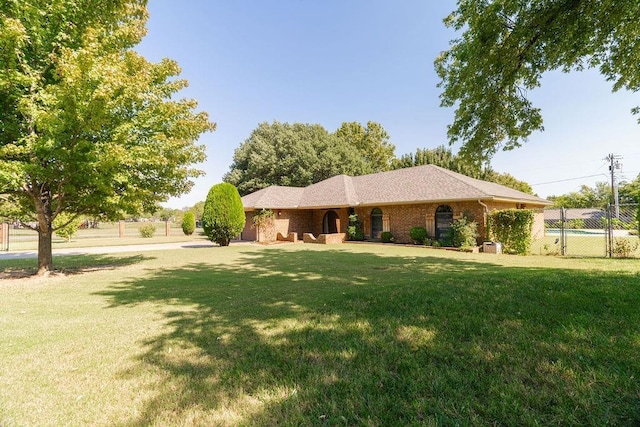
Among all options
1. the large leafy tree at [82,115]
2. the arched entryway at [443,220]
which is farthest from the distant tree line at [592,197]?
the large leafy tree at [82,115]

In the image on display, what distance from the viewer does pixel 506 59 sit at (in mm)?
7605

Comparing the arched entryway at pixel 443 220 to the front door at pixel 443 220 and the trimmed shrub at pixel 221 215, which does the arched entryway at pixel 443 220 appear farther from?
the trimmed shrub at pixel 221 215

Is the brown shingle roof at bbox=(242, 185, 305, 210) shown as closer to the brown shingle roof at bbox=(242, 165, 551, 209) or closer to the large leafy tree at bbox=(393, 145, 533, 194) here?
the brown shingle roof at bbox=(242, 165, 551, 209)

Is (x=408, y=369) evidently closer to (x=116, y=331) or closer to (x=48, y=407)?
(x=48, y=407)

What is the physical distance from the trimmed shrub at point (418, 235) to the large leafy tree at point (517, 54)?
8.37 m

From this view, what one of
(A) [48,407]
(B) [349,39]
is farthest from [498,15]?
(A) [48,407]

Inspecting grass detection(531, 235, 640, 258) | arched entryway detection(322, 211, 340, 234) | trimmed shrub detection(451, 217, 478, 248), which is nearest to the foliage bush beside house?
grass detection(531, 235, 640, 258)

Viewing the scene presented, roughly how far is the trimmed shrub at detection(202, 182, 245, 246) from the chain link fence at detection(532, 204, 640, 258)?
16790 millimetres

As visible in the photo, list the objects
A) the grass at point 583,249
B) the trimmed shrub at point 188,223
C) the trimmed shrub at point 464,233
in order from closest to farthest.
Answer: the grass at point 583,249
the trimmed shrub at point 464,233
the trimmed shrub at point 188,223

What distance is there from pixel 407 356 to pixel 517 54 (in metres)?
8.22

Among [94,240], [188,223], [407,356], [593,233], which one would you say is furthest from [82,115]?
[593,233]

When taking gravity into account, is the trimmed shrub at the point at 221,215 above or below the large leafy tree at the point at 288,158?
below

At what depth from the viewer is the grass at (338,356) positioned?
7.76 ft

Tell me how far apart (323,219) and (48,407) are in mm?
22232
